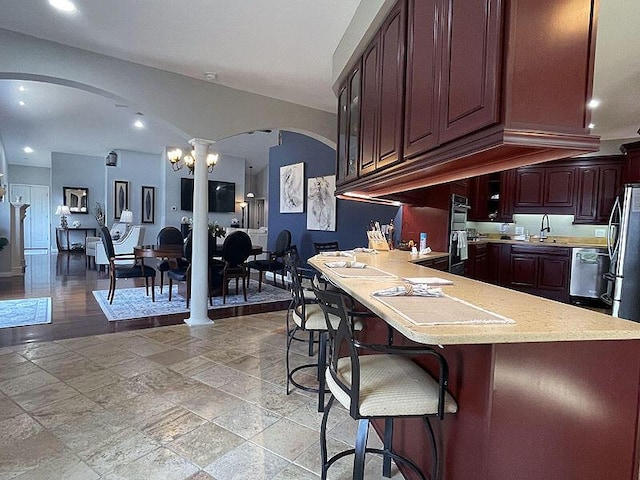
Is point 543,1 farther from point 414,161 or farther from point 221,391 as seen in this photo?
point 221,391

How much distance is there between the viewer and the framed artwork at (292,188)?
688 cm

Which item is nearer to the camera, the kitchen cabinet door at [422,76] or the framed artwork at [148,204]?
the kitchen cabinet door at [422,76]

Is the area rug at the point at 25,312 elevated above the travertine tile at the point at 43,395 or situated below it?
above

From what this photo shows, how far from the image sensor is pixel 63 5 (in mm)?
2676

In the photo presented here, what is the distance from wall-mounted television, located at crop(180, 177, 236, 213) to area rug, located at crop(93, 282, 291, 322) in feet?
14.4

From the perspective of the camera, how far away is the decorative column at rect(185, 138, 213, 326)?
4.14 m

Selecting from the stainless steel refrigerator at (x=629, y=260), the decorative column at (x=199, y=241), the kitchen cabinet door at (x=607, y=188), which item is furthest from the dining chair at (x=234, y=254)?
the kitchen cabinet door at (x=607, y=188)

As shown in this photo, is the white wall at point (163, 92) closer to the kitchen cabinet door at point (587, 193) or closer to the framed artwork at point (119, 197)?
the kitchen cabinet door at point (587, 193)

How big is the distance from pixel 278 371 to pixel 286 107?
333cm

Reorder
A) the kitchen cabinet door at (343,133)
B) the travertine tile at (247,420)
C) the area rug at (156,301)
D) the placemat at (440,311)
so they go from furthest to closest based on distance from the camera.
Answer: the area rug at (156,301)
the kitchen cabinet door at (343,133)
the travertine tile at (247,420)
the placemat at (440,311)

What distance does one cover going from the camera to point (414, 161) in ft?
6.15

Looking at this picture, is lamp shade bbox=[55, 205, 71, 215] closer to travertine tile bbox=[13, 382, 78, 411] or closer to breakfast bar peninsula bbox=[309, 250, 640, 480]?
travertine tile bbox=[13, 382, 78, 411]

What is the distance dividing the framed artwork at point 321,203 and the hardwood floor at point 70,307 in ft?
5.40

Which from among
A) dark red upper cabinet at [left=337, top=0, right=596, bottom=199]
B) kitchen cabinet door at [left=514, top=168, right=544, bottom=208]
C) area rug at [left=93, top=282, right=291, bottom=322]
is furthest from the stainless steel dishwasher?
dark red upper cabinet at [left=337, top=0, right=596, bottom=199]
